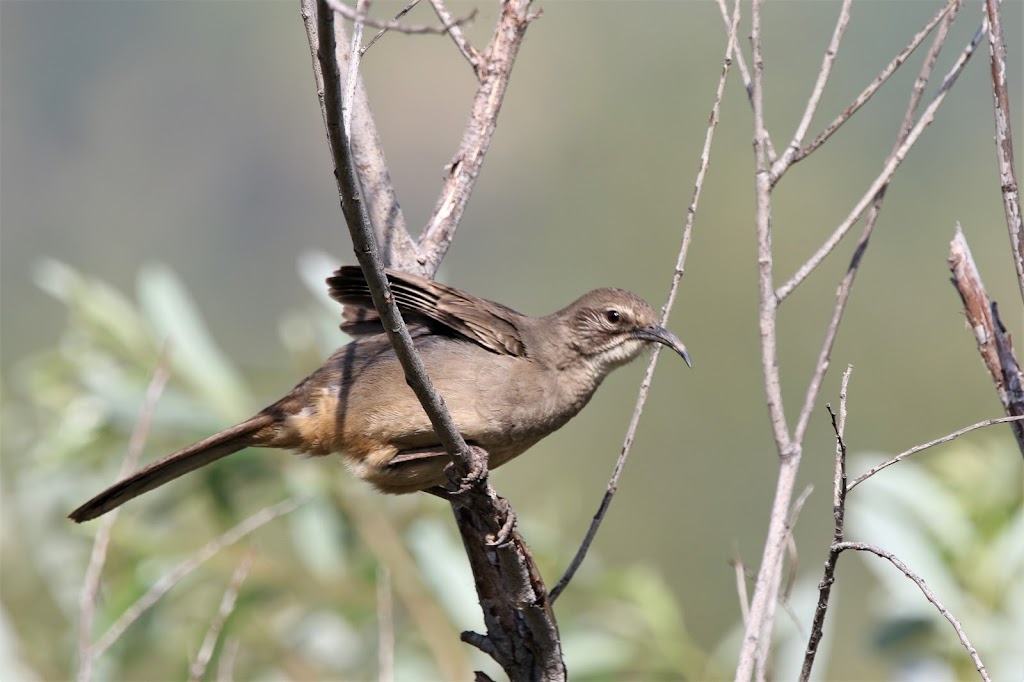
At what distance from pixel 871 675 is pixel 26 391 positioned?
20.3 feet

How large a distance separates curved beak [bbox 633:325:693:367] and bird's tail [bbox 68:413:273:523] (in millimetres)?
1466

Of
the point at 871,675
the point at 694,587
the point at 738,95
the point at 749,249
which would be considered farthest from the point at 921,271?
the point at 871,675

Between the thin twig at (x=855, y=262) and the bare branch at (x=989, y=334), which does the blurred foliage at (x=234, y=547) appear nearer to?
the thin twig at (x=855, y=262)

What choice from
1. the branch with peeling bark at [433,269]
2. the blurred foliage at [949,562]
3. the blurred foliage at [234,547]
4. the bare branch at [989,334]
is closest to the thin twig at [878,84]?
the bare branch at [989,334]

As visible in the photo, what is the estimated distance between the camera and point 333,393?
3941mm

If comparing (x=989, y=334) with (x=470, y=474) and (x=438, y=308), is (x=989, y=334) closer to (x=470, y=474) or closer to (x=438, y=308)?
(x=470, y=474)

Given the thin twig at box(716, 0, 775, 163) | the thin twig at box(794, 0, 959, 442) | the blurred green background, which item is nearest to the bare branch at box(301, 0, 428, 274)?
the blurred green background

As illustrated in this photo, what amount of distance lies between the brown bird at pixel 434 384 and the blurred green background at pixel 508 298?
1051 mm

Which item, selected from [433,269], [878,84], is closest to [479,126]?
[433,269]

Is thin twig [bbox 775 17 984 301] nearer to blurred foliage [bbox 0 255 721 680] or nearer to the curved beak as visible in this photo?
the curved beak

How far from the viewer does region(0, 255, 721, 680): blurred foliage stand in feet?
16.1

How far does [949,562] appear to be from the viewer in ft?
15.5

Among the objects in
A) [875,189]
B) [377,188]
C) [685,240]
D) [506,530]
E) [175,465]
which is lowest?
[506,530]

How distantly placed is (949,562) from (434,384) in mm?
2497
